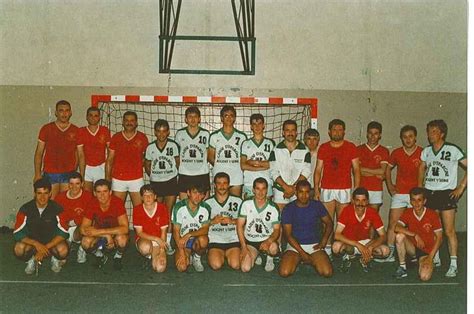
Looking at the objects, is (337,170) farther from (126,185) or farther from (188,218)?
(126,185)

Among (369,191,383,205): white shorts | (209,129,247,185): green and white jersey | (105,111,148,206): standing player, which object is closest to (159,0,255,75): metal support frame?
(209,129,247,185): green and white jersey

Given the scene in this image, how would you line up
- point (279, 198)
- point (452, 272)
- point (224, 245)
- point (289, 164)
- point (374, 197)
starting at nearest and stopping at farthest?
point (452, 272)
point (224, 245)
point (289, 164)
point (279, 198)
point (374, 197)

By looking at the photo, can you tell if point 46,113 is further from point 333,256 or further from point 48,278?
point 333,256

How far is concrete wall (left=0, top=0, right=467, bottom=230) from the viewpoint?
7.25 meters

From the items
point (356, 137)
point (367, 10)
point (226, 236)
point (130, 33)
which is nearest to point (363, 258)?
point (226, 236)

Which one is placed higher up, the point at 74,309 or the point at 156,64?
the point at 156,64

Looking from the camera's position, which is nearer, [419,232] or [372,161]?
Result: [419,232]

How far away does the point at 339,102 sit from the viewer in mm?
7406

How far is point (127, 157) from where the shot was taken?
6.15 m

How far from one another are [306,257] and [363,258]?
567 millimetres

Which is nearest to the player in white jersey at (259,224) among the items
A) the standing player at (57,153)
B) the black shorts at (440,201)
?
the black shorts at (440,201)

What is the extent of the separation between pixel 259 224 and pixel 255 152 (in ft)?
3.21

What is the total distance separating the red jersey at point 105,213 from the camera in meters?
5.37

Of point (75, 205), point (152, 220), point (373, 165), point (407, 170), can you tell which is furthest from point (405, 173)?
point (75, 205)
